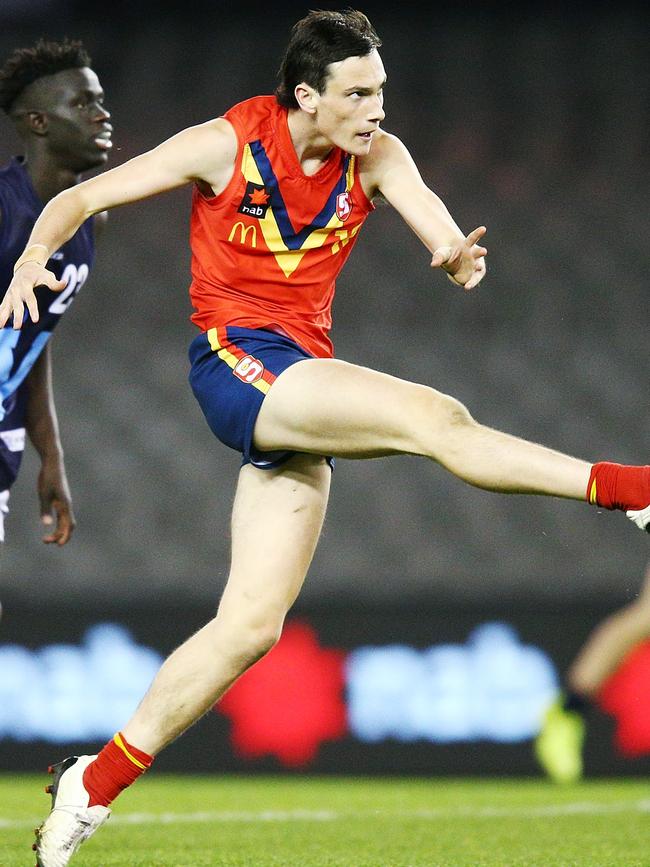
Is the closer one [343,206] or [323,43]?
[323,43]

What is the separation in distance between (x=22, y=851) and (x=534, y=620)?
3.84 m

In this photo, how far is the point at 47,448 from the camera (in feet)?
16.4

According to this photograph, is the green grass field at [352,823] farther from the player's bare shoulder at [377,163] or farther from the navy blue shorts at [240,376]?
the player's bare shoulder at [377,163]

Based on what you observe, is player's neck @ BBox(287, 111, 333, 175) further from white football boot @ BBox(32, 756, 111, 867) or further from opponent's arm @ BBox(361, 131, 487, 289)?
white football boot @ BBox(32, 756, 111, 867)

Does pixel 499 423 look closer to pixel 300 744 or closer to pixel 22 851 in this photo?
pixel 300 744

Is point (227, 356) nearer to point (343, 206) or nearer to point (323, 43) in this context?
point (343, 206)

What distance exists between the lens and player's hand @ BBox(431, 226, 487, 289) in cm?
365

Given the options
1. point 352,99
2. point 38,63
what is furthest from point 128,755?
point 38,63

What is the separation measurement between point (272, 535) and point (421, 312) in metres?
5.80

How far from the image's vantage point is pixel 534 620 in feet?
25.0

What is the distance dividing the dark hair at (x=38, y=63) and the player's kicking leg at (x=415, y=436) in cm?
189

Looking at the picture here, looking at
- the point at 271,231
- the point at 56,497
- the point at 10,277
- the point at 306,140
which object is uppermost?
the point at 306,140

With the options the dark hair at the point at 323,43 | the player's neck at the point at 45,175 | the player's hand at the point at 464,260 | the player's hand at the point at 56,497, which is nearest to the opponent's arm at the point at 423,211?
the player's hand at the point at 464,260

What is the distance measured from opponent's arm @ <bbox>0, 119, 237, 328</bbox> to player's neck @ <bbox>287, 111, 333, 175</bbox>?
7.0 inches
